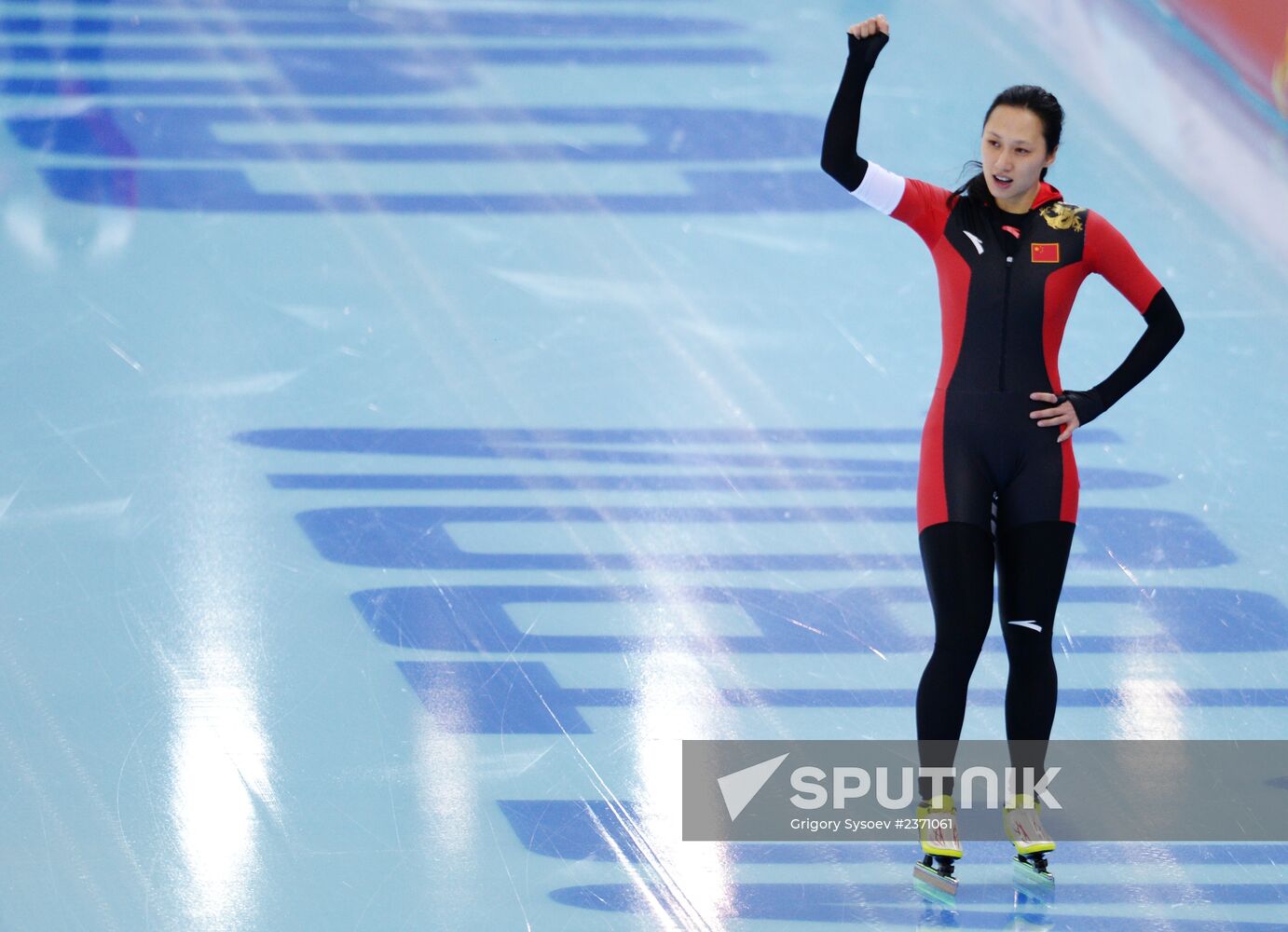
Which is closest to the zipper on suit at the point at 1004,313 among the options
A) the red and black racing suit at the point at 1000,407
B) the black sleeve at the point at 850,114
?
the red and black racing suit at the point at 1000,407

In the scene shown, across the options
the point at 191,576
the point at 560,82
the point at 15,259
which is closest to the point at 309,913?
the point at 191,576

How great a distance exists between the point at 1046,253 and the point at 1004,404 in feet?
1.16

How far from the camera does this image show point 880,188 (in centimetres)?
380

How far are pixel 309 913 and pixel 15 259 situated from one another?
3.92 meters

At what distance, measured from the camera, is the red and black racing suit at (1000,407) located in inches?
147

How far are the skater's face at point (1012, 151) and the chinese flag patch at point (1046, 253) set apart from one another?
13cm

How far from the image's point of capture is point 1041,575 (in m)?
3.72

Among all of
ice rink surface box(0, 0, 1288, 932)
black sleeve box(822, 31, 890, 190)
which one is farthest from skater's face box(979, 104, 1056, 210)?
ice rink surface box(0, 0, 1288, 932)

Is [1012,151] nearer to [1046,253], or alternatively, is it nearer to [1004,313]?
[1046,253]

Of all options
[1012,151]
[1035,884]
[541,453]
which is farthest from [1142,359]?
[541,453]

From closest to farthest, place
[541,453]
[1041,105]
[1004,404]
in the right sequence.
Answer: [1041,105]
[1004,404]
[541,453]

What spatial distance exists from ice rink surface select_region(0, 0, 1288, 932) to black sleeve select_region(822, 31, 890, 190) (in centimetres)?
151

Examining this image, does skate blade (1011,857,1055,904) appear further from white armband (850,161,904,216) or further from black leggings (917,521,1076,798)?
white armband (850,161,904,216)

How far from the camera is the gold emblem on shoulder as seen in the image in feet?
12.5
